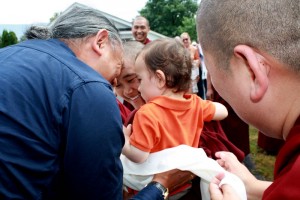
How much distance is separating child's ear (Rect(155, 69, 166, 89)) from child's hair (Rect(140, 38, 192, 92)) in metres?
0.02

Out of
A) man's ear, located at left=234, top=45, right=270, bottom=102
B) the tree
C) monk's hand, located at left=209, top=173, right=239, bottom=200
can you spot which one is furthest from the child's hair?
the tree

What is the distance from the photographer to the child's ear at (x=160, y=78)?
2.33m

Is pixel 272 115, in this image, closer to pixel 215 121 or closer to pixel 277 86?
pixel 277 86

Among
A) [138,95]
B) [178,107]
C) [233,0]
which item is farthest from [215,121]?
[233,0]

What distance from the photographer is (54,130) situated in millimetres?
1479

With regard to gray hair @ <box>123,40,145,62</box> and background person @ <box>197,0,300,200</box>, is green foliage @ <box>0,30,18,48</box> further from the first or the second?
background person @ <box>197,0,300,200</box>

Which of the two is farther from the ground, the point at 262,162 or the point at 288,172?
the point at 288,172

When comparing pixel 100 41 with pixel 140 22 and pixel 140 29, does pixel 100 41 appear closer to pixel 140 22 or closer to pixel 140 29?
pixel 140 29

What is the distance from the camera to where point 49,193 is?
1.53 m

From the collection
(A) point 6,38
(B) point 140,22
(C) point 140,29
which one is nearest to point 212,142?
(C) point 140,29

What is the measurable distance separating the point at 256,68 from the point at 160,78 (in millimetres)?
1384

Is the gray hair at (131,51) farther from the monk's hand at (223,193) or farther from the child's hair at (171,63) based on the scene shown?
the monk's hand at (223,193)

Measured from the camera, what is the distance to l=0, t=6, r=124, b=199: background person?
1.43 meters

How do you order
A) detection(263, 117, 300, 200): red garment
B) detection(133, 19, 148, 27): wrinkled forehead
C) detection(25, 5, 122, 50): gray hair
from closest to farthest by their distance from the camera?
detection(263, 117, 300, 200): red garment
detection(25, 5, 122, 50): gray hair
detection(133, 19, 148, 27): wrinkled forehead
